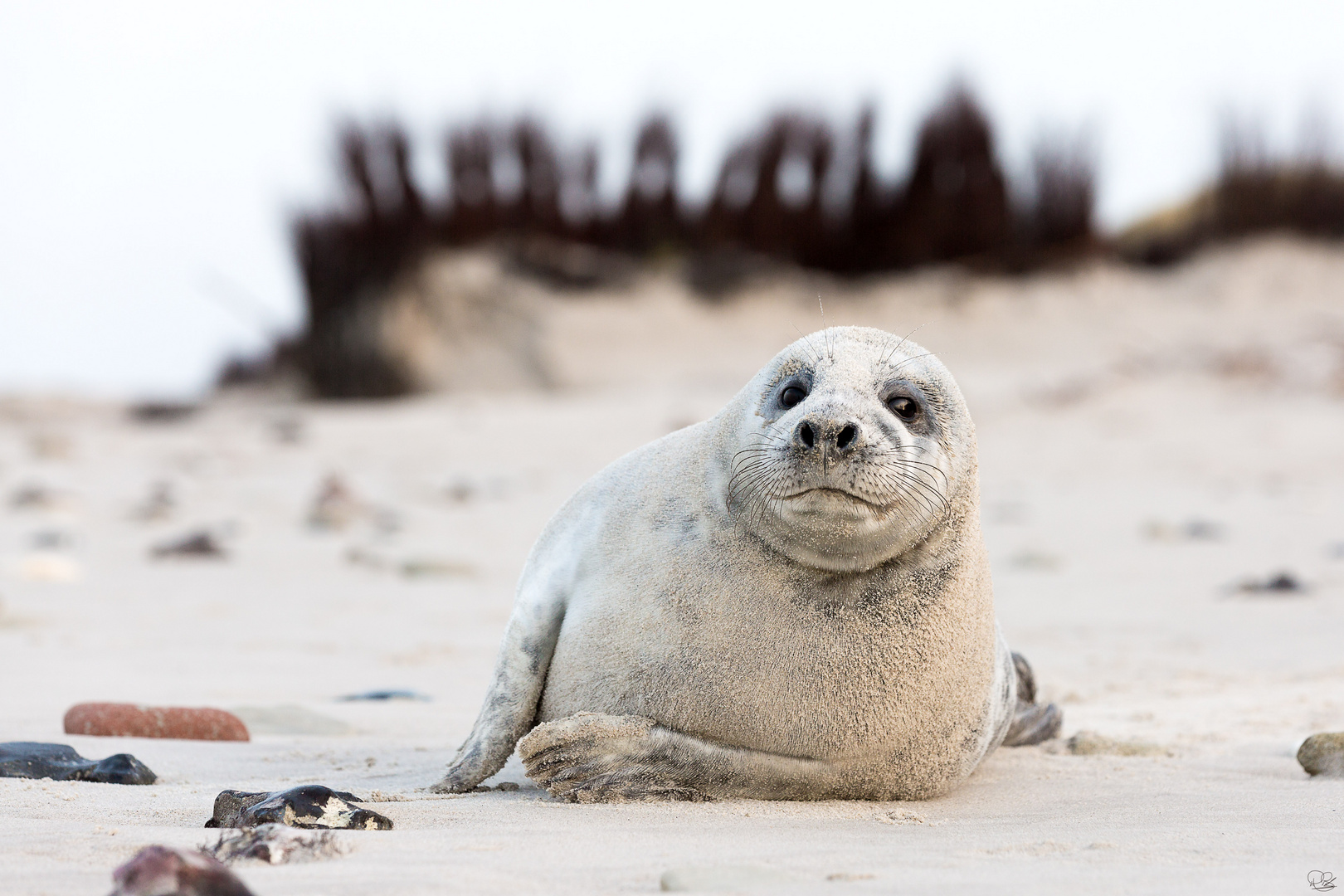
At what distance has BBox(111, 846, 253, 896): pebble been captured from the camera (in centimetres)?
198

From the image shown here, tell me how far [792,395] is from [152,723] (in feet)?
6.17

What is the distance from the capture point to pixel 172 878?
1.98 metres

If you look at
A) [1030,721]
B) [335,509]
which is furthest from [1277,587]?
[335,509]

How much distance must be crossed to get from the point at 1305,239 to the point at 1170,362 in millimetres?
4290

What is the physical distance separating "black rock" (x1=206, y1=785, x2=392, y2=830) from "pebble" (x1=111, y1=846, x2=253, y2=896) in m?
0.58

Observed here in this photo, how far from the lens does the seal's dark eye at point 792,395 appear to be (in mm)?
3225

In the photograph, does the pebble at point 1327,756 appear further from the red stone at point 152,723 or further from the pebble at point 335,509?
the pebble at point 335,509

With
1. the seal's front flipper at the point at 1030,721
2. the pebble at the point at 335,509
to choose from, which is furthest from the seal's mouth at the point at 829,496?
the pebble at the point at 335,509

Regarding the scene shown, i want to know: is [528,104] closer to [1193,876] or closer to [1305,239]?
[1305,239]

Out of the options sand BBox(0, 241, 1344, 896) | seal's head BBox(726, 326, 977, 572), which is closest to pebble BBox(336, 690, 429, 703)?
sand BBox(0, 241, 1344, 896)

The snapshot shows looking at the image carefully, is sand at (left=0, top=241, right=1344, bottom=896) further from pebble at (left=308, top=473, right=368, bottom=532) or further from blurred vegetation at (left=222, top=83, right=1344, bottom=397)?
blurred vegetation at (left=222, top=83, right=1344, bottom=397)

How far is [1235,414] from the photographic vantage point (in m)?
11.4

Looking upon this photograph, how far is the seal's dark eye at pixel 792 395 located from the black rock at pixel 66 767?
1589 mm

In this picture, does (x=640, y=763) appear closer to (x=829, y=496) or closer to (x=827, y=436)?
(x=829, y=496)
